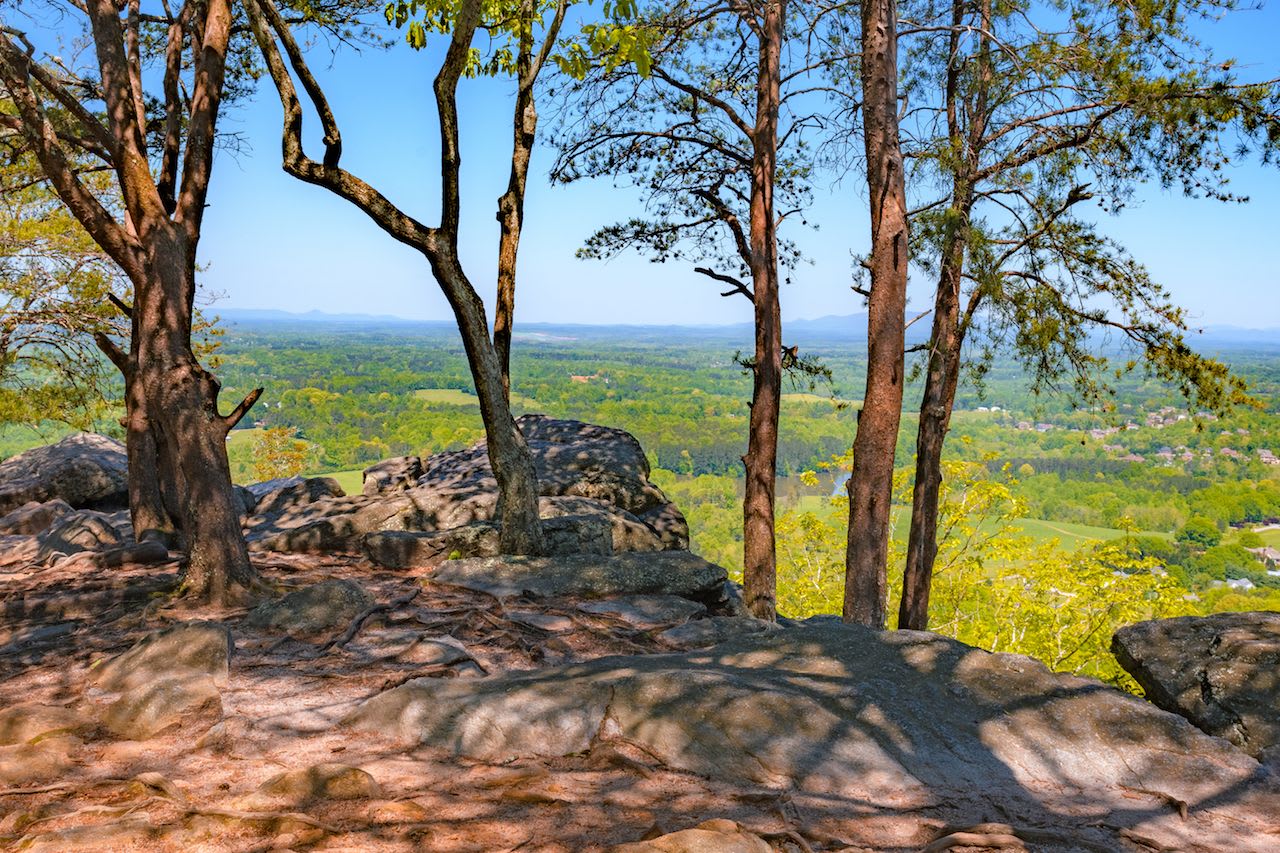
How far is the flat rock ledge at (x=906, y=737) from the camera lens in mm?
3543

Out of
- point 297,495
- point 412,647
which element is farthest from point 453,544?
point 297,495

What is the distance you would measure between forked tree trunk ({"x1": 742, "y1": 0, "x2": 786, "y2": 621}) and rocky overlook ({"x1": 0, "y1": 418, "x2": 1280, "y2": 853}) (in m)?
3.56

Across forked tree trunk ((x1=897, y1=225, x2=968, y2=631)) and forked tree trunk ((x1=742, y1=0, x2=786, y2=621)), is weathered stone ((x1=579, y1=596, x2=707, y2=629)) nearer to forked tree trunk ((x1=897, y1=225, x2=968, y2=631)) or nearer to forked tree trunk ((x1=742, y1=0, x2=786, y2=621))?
forked tree trunk ((x1=742, y1=0, x2=786, y2=621))

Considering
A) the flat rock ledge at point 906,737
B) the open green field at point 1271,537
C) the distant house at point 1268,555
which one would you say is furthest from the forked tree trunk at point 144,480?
the open green field at point 1271,537

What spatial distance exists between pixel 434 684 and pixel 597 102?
909cm

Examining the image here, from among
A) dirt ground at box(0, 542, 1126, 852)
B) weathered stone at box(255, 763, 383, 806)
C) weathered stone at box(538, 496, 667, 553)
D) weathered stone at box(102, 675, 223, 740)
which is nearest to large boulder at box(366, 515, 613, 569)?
weathered stone at box(538, 496, 667, 553)

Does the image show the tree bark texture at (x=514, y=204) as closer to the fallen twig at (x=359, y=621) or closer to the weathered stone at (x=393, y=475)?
the fallen twig at (x=359, y=621)

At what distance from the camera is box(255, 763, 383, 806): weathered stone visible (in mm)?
3258

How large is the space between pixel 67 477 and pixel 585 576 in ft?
37.8

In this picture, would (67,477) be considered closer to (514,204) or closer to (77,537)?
(77,537)

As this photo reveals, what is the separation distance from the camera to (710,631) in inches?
264

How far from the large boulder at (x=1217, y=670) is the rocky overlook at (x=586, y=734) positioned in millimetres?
20

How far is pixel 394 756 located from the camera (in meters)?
3.76

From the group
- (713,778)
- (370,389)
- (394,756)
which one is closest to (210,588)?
(394,756)
